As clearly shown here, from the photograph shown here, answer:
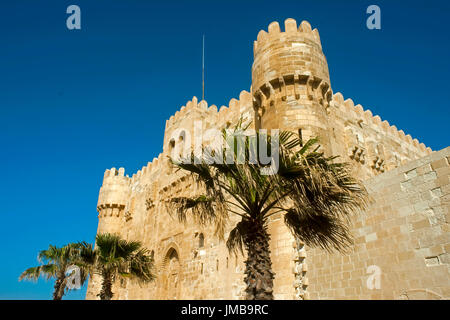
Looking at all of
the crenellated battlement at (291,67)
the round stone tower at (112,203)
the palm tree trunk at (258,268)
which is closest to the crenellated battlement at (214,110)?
the crenellated battlement at (291,67)

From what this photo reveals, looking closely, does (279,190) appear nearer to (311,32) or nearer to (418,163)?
(418,163)

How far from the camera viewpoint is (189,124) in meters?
19.5

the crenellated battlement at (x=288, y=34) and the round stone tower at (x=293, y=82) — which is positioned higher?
the crenellated battlement at (x=288, y=34)

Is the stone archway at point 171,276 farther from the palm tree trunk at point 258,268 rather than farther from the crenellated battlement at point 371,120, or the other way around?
the palm tree trunk at point 258,268

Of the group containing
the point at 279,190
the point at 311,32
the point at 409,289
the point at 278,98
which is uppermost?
the point at 311,32

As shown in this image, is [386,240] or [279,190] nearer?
[279,190]

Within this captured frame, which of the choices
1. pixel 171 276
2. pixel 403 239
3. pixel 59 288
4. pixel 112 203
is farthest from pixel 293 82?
pixel 112 203

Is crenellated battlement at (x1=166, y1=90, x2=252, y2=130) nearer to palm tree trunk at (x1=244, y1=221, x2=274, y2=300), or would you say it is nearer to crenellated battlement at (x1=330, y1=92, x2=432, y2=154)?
crenellated battlement at (x1=330, y1=92, x2=432, y2=154)

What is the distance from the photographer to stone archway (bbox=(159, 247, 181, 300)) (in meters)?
16.6

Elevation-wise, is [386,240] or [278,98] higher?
[278,98]

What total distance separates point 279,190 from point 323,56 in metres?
8.39

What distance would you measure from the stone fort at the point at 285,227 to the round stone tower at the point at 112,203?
10 centimetres

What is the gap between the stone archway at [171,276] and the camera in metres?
16.6
